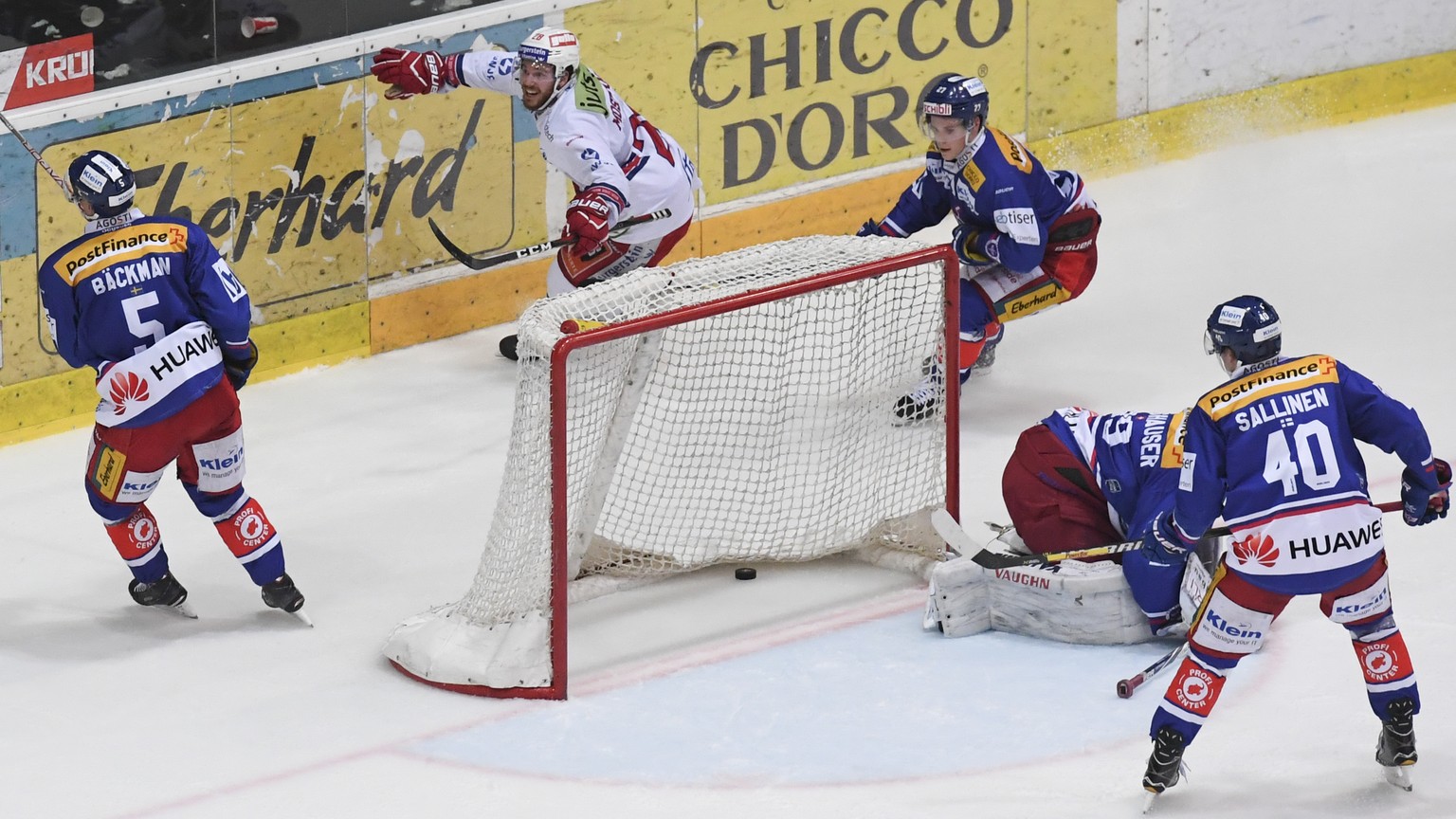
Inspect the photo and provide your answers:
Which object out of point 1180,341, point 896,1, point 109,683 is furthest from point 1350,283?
point 109,683

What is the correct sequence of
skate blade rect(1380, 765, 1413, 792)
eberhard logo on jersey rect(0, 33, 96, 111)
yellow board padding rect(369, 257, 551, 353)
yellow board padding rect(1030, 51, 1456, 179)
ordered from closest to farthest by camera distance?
skate blade rect(1380, 765, 1413, 792) < eberhard logo on jersey rect(0, 33, 96, 111) < yellow board padding rect(369, 257, 551, 353) < yellow board padding rect(1030, 51, 1456, 179)

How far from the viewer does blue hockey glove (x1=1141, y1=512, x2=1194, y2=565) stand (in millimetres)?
5191

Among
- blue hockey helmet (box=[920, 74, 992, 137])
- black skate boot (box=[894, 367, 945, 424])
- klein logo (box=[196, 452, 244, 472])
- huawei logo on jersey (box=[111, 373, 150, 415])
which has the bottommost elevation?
klein logo (box=[196, 452, 244, 472])

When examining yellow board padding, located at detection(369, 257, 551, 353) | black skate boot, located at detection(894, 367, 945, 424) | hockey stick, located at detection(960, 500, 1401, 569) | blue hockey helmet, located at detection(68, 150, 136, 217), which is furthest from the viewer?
yellow board padding, located at detection(369, 257, 551, 353)

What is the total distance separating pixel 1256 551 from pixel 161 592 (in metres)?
2.75

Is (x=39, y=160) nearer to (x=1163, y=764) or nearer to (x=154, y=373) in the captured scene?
(x=154, y=373)

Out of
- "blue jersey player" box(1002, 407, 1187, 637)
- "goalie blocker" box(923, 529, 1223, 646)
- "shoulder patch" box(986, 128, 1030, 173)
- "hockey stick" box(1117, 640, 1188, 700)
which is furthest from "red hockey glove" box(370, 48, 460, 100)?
"hockey stick" box(1117, 640, 1188, 700)

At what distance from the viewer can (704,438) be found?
269 inches

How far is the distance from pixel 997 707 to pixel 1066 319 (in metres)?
3.12

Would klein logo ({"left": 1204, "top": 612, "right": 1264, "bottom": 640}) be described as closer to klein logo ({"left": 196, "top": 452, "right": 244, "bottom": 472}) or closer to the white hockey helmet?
klein logo ({"left": 196, "top": 452, "right": 244, "bottom": 472})

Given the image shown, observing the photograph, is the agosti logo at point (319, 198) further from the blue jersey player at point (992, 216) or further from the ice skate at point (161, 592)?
the ice skate at point (161, 592)

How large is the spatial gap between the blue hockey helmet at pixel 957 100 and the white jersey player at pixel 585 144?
955 mm

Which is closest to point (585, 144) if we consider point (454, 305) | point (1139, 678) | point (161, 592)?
point (454, 305)

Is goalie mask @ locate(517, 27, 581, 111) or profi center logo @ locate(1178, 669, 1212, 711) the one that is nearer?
profi center logo @ locate(1178, 669, 1212, 711)
